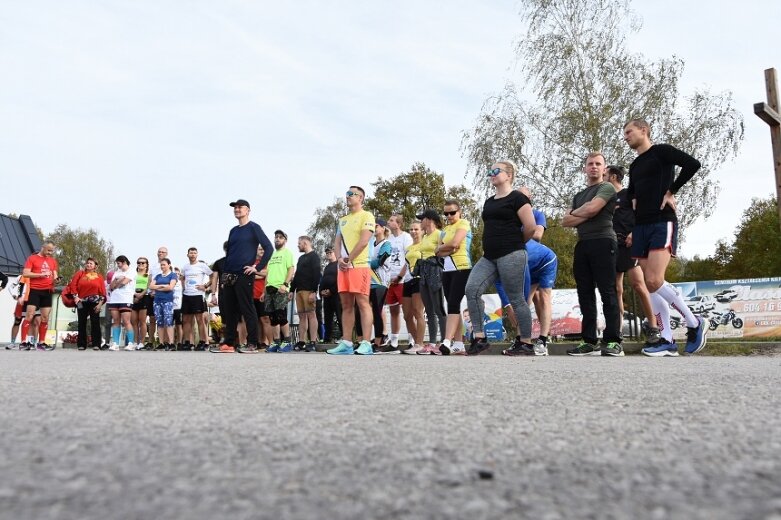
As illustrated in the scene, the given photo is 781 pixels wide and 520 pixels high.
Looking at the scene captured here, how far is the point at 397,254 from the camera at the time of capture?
10.1 meters

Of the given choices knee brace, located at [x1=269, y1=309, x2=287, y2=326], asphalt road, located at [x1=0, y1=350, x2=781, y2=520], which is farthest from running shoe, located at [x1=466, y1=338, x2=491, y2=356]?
knee brace, located at [x1=269, y1=309, x2=287, y2=326]

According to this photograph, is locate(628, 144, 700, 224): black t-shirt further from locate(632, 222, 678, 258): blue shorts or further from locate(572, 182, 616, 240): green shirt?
locate(572, 182, 616, 240): green shirt

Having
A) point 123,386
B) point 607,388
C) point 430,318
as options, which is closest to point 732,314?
point 430,318

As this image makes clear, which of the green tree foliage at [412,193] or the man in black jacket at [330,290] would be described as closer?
the man in black jacket at [330,290]

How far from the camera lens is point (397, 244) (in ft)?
33.6

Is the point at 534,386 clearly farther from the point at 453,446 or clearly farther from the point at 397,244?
the point at 397,244

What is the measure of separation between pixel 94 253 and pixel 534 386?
51.4m

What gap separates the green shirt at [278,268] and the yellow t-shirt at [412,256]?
252cm

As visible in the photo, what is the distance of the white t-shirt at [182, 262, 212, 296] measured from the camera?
13.4 meters

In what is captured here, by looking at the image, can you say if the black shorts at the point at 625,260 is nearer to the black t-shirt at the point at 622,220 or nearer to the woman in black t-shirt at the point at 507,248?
the black t-shirt at the point at 622,220

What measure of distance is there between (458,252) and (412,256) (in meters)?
1.54

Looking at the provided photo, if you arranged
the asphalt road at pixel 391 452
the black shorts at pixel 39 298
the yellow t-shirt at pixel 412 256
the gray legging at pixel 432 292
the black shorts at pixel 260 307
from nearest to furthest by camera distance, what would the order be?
the asphalt road at pixel 391 452, the gray legging at pixel 432 292, the yellow t-shirt at pixel 412 256, the black shorts at pixel 260 307, the black shorts at pixel 39 298

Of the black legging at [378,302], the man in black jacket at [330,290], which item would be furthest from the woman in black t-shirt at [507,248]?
the man in black jacket at [330,290]

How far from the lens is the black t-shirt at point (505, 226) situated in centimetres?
727
